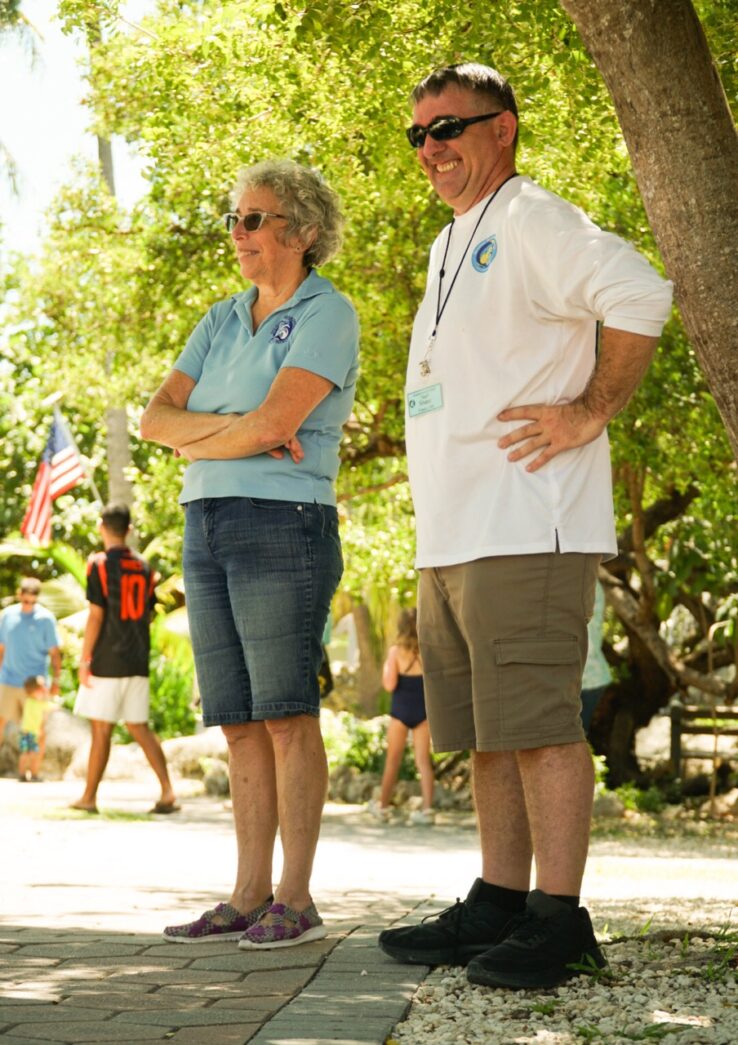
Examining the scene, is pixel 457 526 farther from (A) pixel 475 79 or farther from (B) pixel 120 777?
(B) pixel 120 777

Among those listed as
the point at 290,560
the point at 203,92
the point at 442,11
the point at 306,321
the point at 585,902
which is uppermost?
the point at 203,92

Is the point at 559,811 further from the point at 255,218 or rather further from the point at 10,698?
the point at 10,698

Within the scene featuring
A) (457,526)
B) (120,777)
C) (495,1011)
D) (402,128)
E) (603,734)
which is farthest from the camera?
(603,734)

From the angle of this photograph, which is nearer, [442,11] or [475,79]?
[475,79]

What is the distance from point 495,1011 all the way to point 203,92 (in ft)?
31.0

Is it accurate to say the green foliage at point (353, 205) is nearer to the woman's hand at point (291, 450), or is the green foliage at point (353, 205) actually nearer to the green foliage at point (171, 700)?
the green foliage at point (171, 700)

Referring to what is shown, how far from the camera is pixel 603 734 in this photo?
18.1m

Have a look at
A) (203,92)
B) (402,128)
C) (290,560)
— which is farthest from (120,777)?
(290,560)

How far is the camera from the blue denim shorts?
15.0 ft

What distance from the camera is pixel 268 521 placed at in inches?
181

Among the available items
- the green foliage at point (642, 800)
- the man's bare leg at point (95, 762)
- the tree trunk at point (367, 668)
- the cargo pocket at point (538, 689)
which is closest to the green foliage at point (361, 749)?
the green foliage at point (642, 800)

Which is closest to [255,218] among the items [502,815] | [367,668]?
[502,815]

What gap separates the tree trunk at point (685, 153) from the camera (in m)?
4.09

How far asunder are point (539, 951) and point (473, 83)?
2280 mm
